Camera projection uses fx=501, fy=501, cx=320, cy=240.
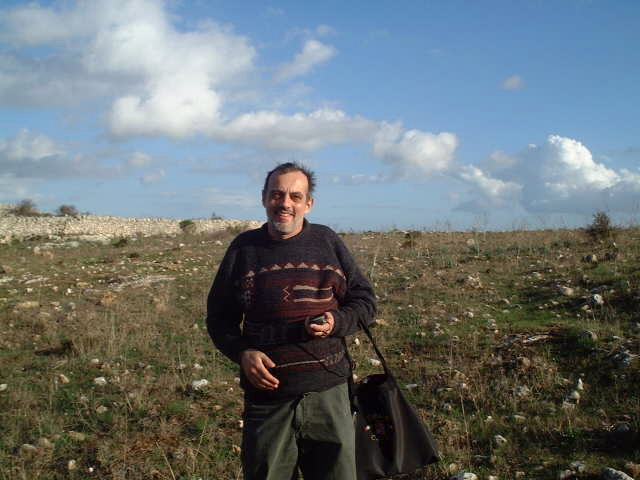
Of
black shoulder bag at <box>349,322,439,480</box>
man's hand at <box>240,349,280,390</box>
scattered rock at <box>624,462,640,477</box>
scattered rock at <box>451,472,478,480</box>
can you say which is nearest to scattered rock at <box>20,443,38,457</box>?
man's hand at <box>240,349,280,390</box>

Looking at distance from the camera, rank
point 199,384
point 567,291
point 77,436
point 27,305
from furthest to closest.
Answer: point 27,305 < point 567,291 < point 199,384 < point 77,436

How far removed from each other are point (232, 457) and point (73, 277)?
7.51 metres

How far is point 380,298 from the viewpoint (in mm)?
7402

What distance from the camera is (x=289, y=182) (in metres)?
2.29

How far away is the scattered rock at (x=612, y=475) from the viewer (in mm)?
2864

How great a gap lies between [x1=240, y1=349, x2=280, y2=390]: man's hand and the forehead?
74 centimetres

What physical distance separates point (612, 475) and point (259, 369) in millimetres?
2278

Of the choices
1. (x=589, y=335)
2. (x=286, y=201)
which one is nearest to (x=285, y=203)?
(x=286, y=201)

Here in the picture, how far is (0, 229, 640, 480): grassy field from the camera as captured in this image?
3.43 metres

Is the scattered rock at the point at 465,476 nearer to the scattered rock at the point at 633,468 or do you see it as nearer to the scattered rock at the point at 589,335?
the scattered rock at the point at 633,468

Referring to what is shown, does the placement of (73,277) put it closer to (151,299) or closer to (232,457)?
(151,299)

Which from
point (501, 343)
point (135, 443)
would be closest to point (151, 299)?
point (135, 443)

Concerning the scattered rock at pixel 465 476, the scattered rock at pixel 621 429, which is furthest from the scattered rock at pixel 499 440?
the scattered rock at pixel 621 429

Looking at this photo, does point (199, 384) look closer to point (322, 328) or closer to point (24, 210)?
point (322, 328)
